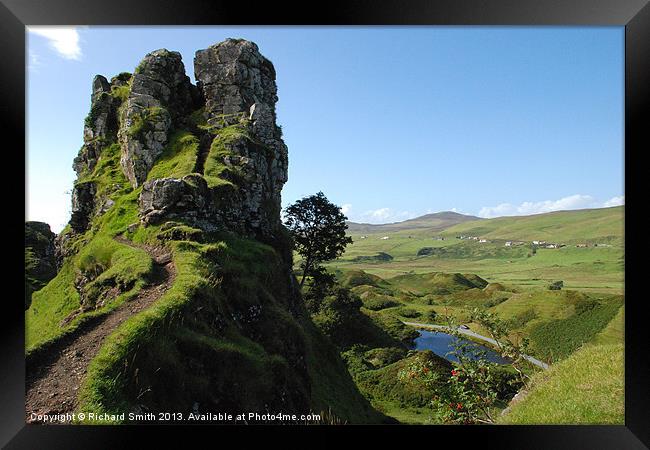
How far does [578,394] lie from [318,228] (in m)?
15.1

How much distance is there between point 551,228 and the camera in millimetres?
34031

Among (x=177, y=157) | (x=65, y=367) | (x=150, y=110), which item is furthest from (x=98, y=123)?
(x=65, y=367)

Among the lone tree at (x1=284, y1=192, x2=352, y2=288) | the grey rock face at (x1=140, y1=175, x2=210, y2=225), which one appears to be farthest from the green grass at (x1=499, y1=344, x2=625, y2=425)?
the lone tree at (x1=284, y1=192, x2=352, y2=288)

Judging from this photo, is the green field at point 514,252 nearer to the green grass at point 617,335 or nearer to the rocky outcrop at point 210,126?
the green grass at point 617,335

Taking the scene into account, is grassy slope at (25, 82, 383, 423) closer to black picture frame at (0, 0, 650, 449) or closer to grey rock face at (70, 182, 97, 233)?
black picture frame at (0, 0, 650, 449)

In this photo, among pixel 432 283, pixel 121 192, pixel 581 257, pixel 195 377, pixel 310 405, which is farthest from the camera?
pixel 432 283

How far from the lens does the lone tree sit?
61.3 ft

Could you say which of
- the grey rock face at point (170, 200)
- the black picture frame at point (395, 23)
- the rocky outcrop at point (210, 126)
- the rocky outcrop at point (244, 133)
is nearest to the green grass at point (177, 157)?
the rocky outcrop at point (210, 126)

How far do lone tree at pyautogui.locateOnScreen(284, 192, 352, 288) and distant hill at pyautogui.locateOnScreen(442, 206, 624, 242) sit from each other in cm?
1263

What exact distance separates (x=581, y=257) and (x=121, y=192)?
32935mm
